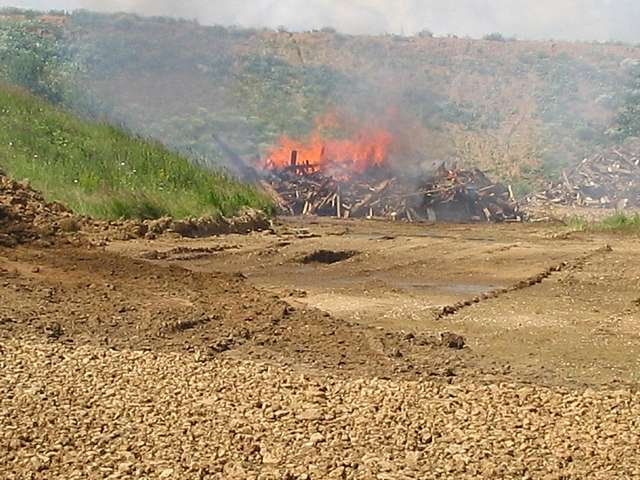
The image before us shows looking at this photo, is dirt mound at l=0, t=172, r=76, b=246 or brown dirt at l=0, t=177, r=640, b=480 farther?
dirt mound at l=0, t=172, r=76, b=246

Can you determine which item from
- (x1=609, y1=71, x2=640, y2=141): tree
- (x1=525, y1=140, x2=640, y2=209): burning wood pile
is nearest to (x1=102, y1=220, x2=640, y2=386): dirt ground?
(x1=525, y1=140, x2=640, y2=209): burning wood pile

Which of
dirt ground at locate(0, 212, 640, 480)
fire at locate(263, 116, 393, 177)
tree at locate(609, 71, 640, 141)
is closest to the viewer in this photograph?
dirt ground at locate(0, 212, 640, 480)

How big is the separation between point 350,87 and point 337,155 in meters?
19.9

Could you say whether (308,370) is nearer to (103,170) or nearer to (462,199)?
(103,170)

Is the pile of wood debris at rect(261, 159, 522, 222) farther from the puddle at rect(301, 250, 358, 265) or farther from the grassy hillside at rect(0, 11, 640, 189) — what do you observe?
the puddle at rect(301, 250, 358, 265)

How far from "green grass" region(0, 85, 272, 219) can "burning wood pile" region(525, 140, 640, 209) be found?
11791 millimetres

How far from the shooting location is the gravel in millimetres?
4977

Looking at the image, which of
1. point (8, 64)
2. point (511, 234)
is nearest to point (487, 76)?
point (8, 64)

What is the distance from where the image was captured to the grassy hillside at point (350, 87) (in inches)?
1512

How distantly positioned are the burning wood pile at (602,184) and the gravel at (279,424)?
23.1m

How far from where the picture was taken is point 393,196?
83.1 ft

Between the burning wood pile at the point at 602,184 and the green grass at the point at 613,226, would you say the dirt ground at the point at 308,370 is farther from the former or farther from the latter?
the burning wood pile at the point at 602,184

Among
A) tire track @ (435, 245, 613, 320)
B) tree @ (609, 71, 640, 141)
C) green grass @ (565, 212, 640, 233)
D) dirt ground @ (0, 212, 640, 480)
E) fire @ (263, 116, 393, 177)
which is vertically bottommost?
green grass @ (565, 212, 640, 233)

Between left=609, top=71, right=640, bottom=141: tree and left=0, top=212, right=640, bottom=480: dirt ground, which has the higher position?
left=609, top=71, right=640, bottom=141: tree
